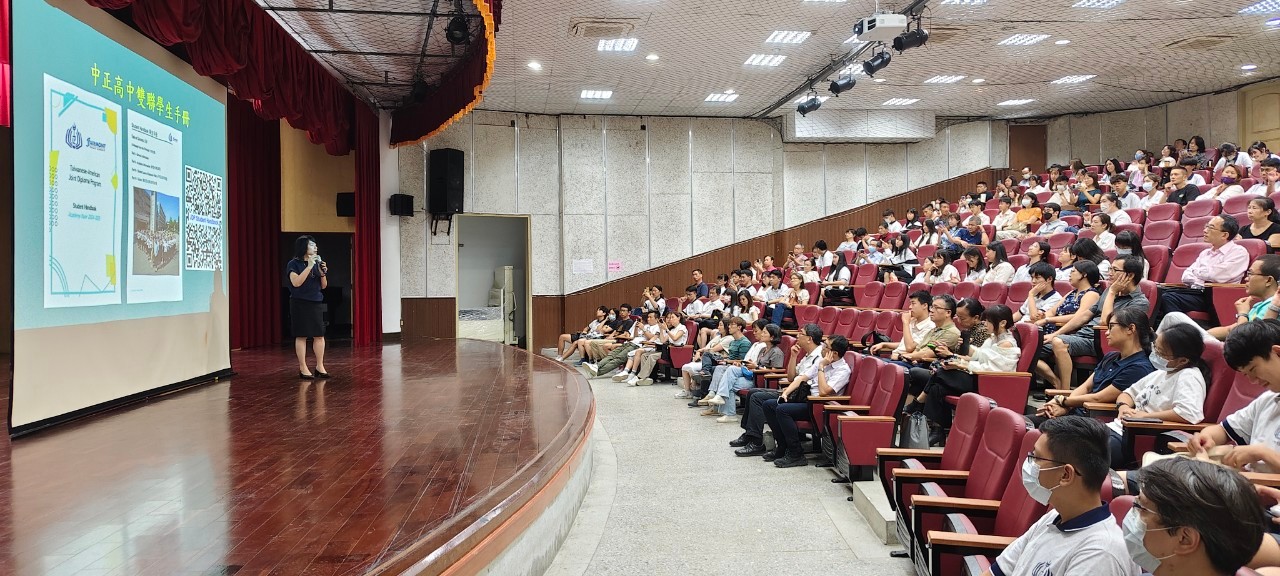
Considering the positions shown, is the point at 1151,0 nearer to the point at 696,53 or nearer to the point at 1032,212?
the point at 1032,212

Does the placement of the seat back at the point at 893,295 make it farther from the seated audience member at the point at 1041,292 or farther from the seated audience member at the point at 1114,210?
the seated audience member at the point at 1041,292

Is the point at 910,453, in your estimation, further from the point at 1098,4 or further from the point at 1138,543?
the point at 1098,4

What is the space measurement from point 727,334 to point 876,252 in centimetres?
268

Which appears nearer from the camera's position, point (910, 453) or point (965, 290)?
point (910, 453)

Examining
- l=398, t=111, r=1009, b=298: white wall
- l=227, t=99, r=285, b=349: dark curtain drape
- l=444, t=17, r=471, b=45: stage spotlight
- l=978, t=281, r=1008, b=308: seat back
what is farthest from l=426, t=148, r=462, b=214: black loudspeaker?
l=978, t=281, r=1008, b=308: seat back

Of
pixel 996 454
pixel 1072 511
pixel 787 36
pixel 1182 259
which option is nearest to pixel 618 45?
pixel 787 36

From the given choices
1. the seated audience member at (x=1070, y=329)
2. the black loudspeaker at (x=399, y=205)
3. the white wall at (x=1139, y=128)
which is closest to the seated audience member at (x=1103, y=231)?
the seated audience member at (x=1070, y=329)

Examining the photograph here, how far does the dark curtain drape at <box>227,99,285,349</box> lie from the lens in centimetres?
Answer: 880

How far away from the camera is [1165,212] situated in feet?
20.7

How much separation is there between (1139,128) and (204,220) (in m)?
13.9

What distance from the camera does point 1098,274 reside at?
182 inches

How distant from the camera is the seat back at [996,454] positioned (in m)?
2.40

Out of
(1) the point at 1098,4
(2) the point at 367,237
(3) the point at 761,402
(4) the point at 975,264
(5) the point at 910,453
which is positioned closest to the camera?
(5) the point at 910,453

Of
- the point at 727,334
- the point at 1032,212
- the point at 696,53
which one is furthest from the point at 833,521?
the point at 696,53
